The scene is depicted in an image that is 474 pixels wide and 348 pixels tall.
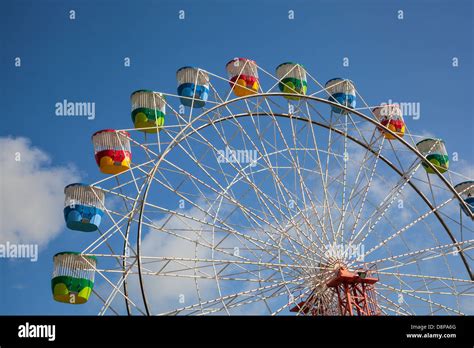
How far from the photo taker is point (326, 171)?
70.7 feet

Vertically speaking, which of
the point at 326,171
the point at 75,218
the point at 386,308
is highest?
the point at 326,171

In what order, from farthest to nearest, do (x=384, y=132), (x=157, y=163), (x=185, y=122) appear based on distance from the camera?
(x=384, y=132) < (x=185, y=122) < (x=157, y=163)
